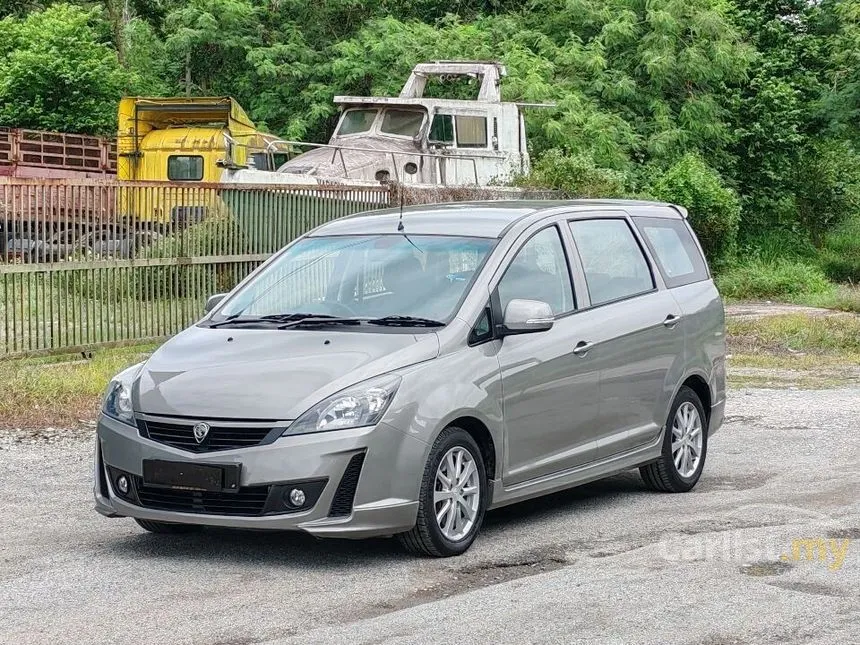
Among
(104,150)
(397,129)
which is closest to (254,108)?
(104,150)

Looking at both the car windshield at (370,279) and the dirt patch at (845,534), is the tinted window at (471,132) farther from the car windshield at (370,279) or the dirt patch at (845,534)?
the dirt patch at (845,534)

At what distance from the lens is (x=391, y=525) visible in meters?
6.91

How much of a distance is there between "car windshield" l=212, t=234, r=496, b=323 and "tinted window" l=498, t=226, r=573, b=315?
209 mm

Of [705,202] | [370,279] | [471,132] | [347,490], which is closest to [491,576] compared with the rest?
[347,490]

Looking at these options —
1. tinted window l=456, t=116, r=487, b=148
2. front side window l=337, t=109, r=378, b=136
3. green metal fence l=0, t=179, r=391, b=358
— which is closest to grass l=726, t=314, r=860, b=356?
green metal fence l=0, t=179, r=391, b=358

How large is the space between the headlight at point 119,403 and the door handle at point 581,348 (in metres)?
2.42

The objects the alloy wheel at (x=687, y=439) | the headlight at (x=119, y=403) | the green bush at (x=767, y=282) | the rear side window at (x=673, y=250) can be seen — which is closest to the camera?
the headlight at (x=119, y=403)

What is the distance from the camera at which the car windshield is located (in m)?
7.79

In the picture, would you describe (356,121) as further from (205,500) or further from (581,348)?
(205,500)

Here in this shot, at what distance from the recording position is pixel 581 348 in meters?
8.20

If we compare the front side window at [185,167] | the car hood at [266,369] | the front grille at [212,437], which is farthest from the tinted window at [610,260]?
the front side window at [185,167]

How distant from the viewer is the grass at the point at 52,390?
11.7 metres

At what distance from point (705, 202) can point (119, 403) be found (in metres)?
26.7

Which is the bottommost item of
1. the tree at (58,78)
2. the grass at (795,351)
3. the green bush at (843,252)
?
the green bush at (843,252)
